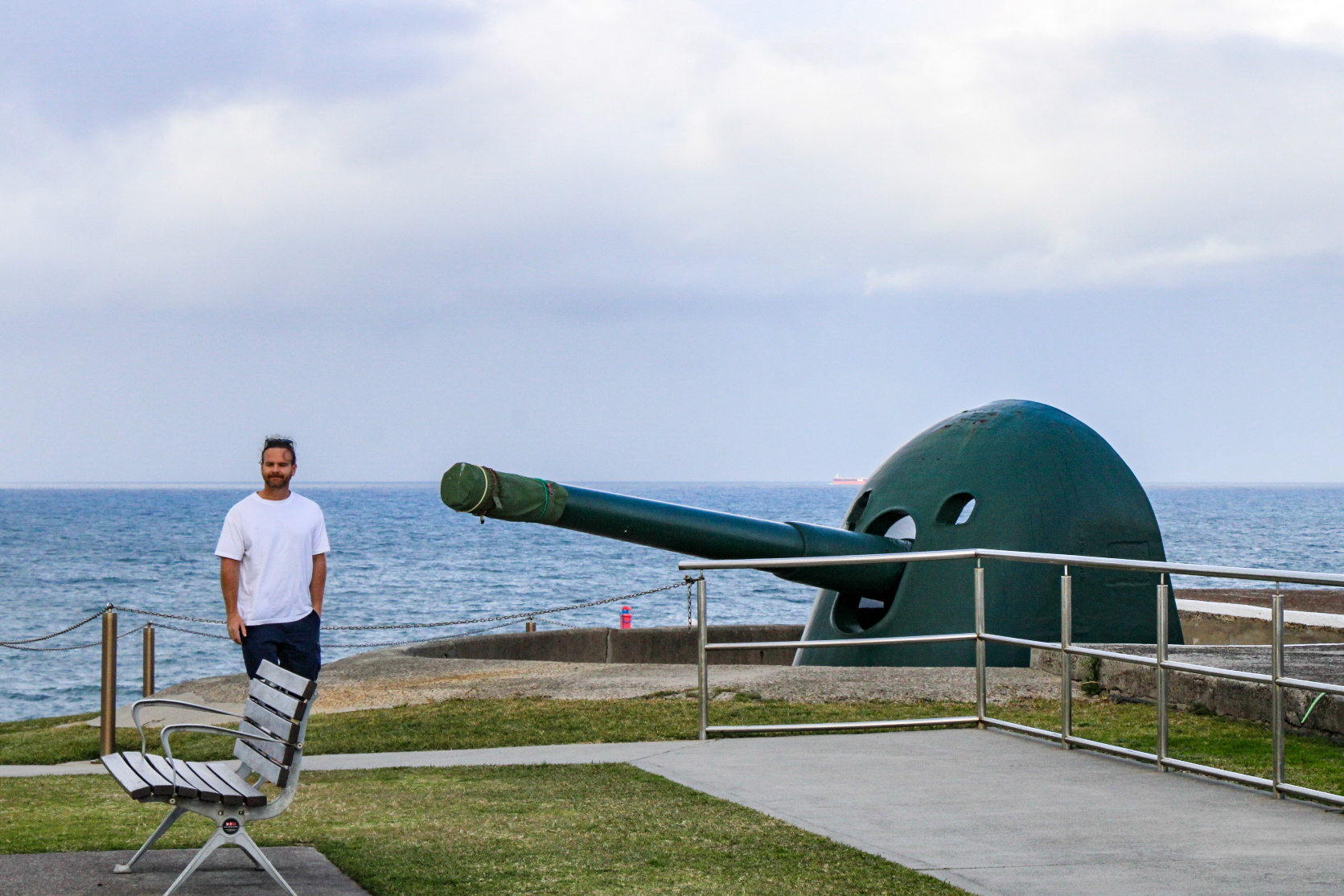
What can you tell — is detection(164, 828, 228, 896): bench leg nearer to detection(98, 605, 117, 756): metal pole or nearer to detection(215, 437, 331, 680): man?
detection(215, 437, 331, 680): man

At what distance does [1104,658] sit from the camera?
7.93 metres

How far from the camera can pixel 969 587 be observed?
1143cm

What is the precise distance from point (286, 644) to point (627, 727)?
3.04 metres

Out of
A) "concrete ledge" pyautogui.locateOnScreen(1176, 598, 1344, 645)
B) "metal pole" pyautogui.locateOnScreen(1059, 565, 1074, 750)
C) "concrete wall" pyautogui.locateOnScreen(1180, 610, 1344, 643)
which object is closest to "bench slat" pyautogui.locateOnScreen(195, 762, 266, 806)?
"metal pole" pyautogui.locateOnScreen(1059, 565, 1074, 750)

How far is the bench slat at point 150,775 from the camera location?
4633 millimetres

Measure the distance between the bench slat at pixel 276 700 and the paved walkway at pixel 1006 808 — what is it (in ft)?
6.41

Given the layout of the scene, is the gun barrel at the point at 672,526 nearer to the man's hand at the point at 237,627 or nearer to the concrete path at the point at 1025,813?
the concrete path at the point at 1025,813

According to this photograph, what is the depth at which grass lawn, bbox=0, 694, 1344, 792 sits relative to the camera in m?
7.93

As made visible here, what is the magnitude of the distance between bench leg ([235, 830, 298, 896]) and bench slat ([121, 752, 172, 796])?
0.88 ft

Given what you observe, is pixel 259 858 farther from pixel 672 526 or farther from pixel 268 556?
pixel 672 526

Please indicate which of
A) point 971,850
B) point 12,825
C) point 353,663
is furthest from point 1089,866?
point 353,663

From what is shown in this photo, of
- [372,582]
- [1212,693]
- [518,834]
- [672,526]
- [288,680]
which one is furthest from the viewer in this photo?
[372,582]

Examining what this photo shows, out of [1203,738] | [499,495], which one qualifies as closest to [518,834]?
[499,495]

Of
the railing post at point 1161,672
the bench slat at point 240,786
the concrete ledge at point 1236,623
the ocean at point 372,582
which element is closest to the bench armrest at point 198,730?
the bench slat at point 240,786
